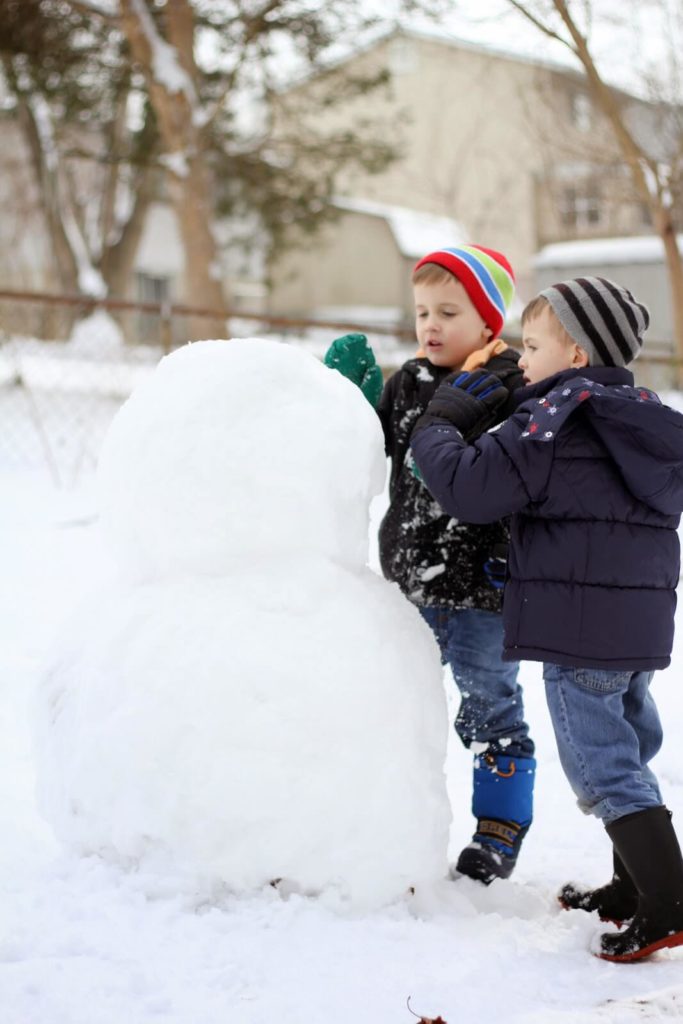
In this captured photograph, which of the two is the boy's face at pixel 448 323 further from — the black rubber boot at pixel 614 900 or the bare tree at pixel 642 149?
the bare tree at pixel 642 149

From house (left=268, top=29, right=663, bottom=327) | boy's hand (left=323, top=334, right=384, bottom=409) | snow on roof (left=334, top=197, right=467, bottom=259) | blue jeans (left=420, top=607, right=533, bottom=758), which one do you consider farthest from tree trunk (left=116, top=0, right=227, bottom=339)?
snow on roof (left=334, top=197, right=467, bottom=259)

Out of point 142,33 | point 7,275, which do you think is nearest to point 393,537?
point 142,33

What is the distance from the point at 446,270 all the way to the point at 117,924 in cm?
169

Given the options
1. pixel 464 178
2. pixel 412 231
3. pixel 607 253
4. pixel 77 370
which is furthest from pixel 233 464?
pixel 464 178

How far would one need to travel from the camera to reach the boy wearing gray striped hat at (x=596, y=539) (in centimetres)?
208

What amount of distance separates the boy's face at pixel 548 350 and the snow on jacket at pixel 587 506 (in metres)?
0.10

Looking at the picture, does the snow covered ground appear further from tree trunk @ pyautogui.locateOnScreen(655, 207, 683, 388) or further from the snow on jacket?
tree trunk @ pyautogui.locateOnScreen(655, 207, 683, 388)

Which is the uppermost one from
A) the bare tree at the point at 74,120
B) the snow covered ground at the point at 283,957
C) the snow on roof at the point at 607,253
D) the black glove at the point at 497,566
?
the bare tree at the point at 74,120

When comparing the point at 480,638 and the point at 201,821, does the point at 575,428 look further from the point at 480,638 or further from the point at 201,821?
the point at 201,821

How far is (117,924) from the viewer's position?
1911 mm

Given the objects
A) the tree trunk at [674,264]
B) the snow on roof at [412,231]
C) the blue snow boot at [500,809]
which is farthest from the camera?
the snow on roof at [412,231]

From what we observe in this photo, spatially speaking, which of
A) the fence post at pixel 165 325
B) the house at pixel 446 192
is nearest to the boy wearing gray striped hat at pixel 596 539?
the fence post at pixel 165 325

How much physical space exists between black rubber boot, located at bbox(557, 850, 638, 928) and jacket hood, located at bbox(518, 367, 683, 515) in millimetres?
886

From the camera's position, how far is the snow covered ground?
1731mm
